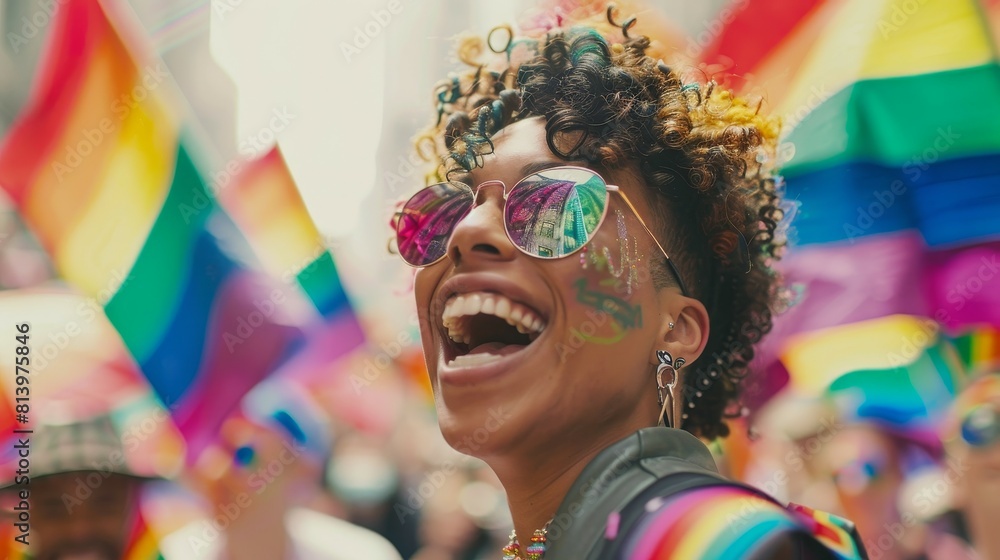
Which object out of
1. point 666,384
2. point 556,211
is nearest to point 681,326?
point 666,384

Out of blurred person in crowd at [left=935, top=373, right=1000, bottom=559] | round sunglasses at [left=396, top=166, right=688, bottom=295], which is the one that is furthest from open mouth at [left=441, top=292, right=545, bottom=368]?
blurred person in crowd at [left=935, top=373, right=1000, bottom=559]

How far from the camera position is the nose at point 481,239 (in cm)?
152

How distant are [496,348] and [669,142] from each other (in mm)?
522

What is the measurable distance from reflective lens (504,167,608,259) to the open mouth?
0.11m

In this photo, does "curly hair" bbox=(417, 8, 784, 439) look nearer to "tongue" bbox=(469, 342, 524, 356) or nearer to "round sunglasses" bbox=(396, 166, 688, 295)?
"round sunglasses" bbox=(396, 166, 688, 295)

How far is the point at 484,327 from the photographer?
5.49 ft

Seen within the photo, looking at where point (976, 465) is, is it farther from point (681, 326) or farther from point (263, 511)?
point (263, 511)

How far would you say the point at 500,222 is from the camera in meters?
1.55

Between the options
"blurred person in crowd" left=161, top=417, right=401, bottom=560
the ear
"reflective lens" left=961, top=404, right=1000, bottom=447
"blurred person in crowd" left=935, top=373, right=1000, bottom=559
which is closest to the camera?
the ear

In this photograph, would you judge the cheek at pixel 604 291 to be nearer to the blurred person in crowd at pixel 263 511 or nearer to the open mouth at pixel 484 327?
the open mouth at pixel 484 327

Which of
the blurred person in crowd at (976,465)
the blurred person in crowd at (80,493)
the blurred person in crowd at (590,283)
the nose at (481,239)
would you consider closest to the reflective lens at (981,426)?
the blurred person in crowd at (976,465)

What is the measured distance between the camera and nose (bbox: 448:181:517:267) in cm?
152

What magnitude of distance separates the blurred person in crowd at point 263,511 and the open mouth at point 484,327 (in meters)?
1.64

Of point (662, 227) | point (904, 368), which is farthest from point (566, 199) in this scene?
point (904, 368)
